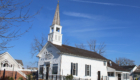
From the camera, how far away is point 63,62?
71.4 feet

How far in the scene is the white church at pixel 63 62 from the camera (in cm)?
2200

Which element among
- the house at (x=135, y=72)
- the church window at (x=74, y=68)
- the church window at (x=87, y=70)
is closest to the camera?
the church window at (x=74, y=68)

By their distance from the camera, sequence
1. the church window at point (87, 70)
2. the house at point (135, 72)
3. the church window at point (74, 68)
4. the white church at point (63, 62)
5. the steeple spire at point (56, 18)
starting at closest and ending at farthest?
the white church at point (63, 62) → the church window at point (74, 68) → the church window at point (87, 70) → the steeple spire at point (56, 18) → the house at point (135, 72)

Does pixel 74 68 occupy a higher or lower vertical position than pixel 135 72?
higher

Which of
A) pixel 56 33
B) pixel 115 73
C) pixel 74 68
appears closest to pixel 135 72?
pixel 115 73

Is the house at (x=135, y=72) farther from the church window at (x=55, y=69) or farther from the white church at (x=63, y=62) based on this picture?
the church window at (x=55, y=69)

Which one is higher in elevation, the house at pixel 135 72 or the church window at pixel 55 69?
the church window at pixel 55 69

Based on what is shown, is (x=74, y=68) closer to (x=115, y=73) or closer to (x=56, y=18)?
(x=56, y=18)

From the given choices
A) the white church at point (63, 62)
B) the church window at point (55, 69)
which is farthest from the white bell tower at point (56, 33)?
the church window at point (55, 69)

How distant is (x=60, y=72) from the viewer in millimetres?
21219

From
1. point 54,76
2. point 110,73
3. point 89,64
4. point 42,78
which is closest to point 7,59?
point 42,78

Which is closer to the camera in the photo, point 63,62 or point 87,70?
point 63,62

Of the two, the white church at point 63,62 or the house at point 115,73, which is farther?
the house at point 115,73

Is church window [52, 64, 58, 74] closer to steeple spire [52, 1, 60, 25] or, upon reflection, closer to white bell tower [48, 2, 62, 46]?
white bell tower [48, 2, 62, 46]
